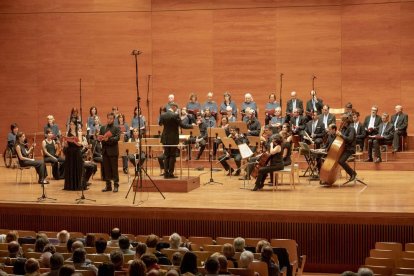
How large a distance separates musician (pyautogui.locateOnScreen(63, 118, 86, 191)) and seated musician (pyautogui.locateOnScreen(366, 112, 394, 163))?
6.64 m

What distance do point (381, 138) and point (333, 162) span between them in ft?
10.5

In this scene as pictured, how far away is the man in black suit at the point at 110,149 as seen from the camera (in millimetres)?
12609

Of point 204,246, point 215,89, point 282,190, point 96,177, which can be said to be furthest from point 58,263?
point 215,89

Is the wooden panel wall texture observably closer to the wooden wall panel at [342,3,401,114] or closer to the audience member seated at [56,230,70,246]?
the wooden wall panel at [342,3,401,114]

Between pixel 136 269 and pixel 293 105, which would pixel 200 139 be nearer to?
pixel 293 105

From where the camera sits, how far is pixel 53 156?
1437 cm

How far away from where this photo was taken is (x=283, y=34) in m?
18.7

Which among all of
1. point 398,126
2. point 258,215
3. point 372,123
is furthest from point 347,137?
point 398,126

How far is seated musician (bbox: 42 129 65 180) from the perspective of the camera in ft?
46.8

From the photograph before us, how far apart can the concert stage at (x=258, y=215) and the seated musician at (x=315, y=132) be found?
2.46 meters

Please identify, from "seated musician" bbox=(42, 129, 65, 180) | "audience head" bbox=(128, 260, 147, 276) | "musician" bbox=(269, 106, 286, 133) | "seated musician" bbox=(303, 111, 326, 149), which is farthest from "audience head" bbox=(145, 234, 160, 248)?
"musician" bbox=(269, 106, 286, 133)

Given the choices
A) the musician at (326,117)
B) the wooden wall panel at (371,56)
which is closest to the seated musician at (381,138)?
the musician at (326,117)

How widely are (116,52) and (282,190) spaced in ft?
27.7

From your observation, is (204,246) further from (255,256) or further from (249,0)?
(249,0)
